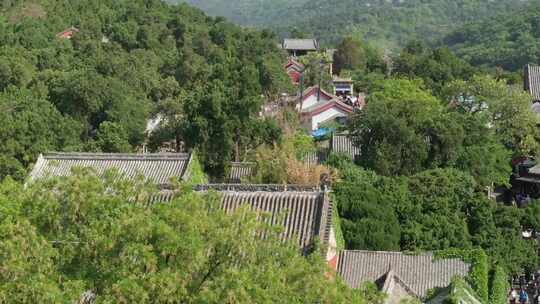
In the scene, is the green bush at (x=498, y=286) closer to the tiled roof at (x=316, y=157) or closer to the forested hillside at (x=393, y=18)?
the tiled roof at (x=316, y=157)

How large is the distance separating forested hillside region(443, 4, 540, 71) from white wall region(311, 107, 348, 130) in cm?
4459

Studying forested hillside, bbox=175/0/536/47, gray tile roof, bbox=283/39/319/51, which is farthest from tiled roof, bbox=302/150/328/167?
forested hillside, bbox=175/0/536/47

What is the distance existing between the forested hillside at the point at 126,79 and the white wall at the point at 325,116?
347 centimetres

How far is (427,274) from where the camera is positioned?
18172mm

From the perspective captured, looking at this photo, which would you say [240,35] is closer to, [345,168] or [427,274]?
[345,168]

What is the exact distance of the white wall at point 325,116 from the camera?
42.0 meters

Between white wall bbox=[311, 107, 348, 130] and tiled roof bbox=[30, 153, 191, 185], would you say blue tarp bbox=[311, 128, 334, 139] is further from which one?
tiled roof bbox=[30, 153, 191, 185]

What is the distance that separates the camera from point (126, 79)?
40.4 m

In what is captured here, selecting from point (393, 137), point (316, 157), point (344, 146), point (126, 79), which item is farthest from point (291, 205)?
point (126, 79)

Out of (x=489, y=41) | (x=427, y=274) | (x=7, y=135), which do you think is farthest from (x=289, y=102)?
(x=489, y=41)

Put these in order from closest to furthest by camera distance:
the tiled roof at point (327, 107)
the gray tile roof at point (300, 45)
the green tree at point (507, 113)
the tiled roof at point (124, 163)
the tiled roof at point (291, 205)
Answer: the tiled roof at point (291, 205)
the tiled roof at point (124, 163)
the green tree at point (507, 113)
the tiled roof at point (327, 107)
the gray tile roof at point (300, 45)

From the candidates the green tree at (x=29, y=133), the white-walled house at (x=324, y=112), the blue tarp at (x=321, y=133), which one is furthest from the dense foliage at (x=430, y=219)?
the white-walled house at (x=324, y=112)

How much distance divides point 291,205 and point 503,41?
82.9 metres

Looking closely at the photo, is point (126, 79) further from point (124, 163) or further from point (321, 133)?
point (124, 163)
